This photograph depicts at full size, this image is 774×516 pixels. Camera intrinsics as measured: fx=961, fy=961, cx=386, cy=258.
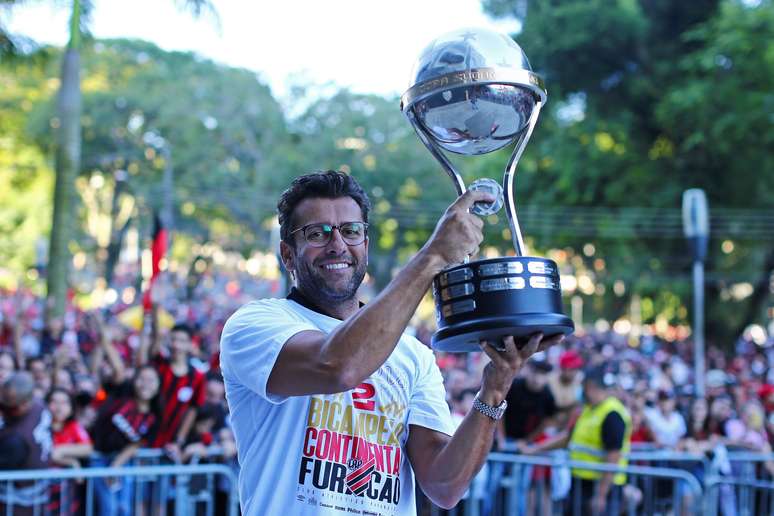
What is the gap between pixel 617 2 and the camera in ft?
78.9

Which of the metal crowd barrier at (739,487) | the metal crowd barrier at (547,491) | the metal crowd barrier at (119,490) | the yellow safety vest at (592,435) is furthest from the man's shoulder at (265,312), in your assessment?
the yellow safety vest at (592,435)

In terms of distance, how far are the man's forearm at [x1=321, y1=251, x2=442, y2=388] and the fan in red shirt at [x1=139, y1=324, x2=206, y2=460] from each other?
592 centimetres

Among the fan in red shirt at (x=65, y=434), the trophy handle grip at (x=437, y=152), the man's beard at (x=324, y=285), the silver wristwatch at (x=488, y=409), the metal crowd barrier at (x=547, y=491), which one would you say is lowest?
the metal crowd barrier at (x=547, y=491)

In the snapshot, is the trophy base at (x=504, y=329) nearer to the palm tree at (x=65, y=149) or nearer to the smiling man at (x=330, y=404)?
the smiling man at (x=330, y=404)

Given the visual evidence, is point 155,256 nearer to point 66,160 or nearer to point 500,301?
point 66,160

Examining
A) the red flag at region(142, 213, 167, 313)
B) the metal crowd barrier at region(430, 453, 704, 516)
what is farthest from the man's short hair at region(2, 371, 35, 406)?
the metal crowd barrier at region(430, 453, 704, 516)

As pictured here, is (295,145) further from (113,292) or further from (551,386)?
(551,386)

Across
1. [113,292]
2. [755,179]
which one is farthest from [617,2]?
[113,292]

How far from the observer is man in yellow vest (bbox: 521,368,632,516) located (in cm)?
760

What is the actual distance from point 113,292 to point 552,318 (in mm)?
32358

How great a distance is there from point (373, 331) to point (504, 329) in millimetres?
378

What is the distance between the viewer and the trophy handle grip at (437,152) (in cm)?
264

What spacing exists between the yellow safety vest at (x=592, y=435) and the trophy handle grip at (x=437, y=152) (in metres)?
5.68

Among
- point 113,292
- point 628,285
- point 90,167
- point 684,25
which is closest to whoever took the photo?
point 684,25
